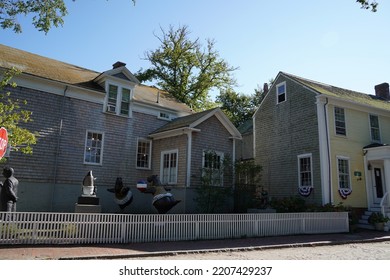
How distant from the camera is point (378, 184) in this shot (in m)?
20.8

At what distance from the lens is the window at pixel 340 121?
20.1 meters

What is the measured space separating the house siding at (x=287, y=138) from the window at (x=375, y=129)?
16.3ft

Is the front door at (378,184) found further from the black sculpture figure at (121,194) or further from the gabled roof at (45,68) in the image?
the gabled roof at (45,68)

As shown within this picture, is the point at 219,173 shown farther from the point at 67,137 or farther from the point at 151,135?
the point at 67,137

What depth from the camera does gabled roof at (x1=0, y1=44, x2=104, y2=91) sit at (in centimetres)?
1658

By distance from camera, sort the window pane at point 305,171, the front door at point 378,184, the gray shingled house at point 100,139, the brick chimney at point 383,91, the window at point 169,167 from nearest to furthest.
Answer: the gray shingled house at point 100,139 → the window at point 169,167 → the window pane at point 305,171 → the front door at point 378,184 → the brick chimney at point 383,91

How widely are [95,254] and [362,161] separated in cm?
1783

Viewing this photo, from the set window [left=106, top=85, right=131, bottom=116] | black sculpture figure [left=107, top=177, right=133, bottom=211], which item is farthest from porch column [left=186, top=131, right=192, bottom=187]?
window [left=106, top=85, right=131, bottom=116]

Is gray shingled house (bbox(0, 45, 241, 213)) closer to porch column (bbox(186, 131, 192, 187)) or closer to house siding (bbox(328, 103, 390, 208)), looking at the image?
porch column (bbox(186, 131, 192, 187))

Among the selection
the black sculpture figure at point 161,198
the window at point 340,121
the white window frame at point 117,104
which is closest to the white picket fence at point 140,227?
the black sculpture figure at point 161,198

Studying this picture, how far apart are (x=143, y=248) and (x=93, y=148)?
9.11 meters

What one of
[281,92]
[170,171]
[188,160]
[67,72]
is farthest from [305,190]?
[67,72]

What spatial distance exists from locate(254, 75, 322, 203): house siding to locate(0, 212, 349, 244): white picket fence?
5428 millimetres

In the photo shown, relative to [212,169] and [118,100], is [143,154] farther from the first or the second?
[212,169]
